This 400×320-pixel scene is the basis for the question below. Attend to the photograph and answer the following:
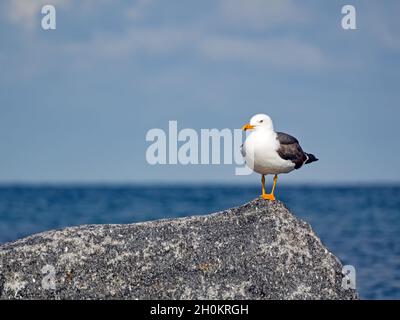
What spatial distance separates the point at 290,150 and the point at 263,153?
1.58 feet

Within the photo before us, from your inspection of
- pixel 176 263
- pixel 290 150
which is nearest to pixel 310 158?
pixel 290 150

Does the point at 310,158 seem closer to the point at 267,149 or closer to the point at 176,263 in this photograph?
the point at 267,149

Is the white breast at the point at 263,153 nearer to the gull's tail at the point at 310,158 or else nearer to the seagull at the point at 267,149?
the seagull at the point at 267,149

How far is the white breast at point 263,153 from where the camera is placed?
10.4 m

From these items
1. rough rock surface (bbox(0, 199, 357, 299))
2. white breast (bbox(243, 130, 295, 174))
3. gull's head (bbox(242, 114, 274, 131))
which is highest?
gull's head (bbox(242, 114, 274, 131))

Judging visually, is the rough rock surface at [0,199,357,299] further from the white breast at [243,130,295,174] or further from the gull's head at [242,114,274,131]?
the gull's head at [242,114,274,131]

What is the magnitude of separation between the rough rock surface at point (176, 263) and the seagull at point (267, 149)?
30.4 inches

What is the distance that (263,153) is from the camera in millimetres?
10375

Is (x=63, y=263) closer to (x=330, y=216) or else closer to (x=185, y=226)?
(x=185, y=226)

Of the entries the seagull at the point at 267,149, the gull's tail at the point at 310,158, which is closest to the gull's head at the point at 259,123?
the seagull at the point at 267,149

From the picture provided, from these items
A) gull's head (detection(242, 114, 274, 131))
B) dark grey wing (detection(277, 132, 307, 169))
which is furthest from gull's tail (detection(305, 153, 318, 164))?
gull's head (detection(242, 114, 274, 131))

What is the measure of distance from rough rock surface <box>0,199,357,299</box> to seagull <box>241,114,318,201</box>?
0.77 metres

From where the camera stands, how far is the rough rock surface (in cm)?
931
